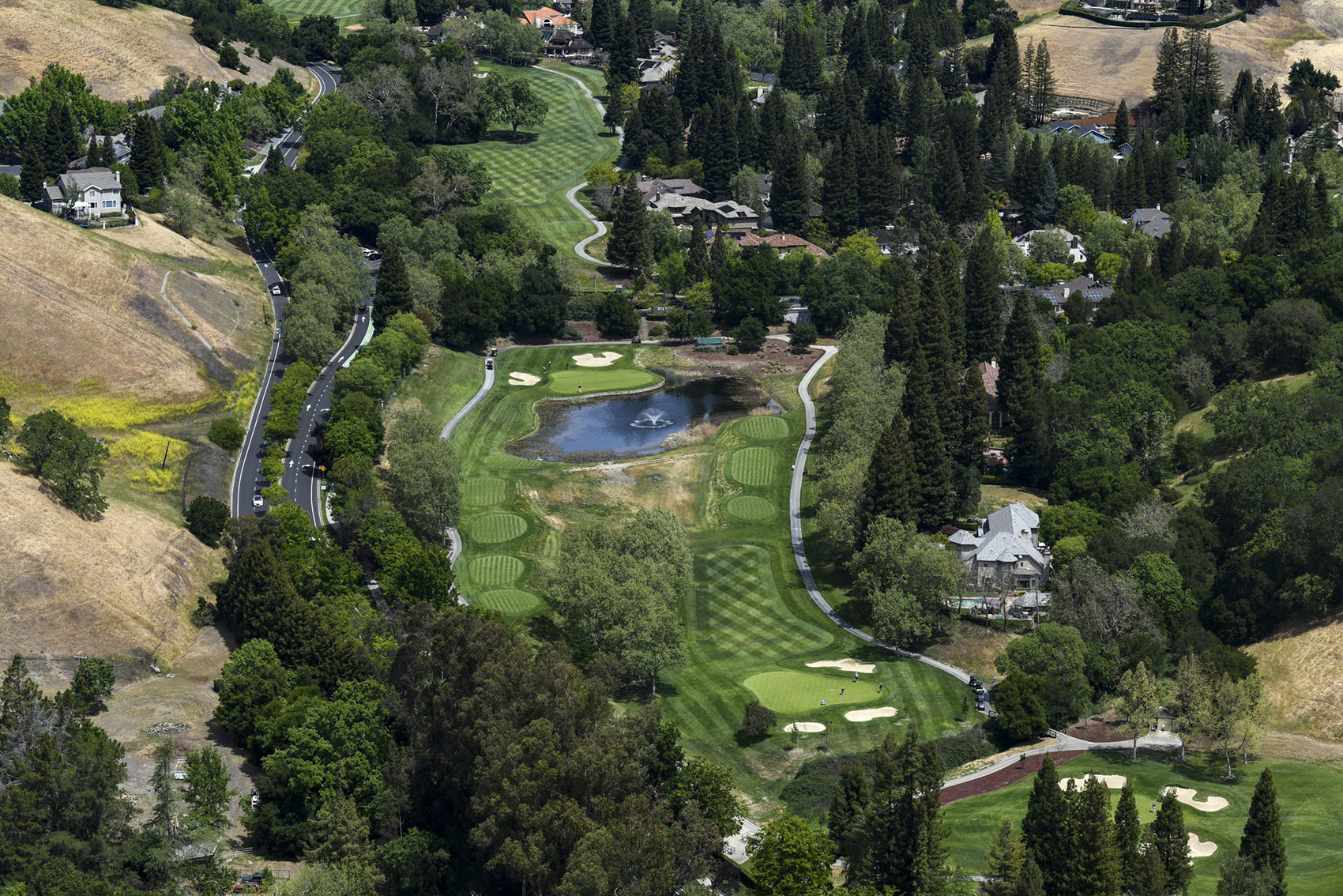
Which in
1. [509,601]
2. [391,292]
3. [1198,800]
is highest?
[1198,800]

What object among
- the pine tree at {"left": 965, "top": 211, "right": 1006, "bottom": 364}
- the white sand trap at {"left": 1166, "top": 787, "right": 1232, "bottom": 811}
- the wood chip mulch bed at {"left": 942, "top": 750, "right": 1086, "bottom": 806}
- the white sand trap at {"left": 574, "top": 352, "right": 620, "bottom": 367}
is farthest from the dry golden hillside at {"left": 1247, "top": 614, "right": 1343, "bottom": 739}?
the white sand trap at {"left": 574, "top": 352, "right": 620, "bottom": 367}

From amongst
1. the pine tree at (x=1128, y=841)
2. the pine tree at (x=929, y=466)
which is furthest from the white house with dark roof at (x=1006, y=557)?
the pine tree at (x=1128, y=841)

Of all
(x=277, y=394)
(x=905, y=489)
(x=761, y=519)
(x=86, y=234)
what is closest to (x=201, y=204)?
(x=86, y=234)

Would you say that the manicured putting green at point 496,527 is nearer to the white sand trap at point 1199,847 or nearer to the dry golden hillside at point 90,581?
the dry golden hillside at point 90,581

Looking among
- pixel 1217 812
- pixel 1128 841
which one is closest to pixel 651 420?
pixel 1217 812

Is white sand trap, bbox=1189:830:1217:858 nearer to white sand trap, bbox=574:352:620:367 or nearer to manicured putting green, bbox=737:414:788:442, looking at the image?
manicured putting green, bbox=737:414:788:442

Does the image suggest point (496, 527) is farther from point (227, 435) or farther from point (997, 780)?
point (997, 780)

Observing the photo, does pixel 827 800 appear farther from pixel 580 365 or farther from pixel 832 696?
pixel 580 365
